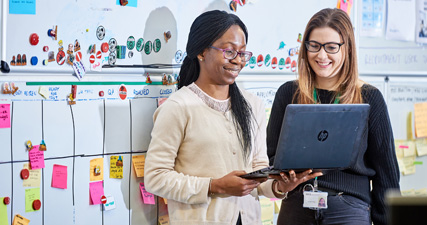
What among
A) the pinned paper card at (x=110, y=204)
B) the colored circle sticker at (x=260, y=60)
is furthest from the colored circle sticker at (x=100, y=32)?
the colored circle sticker at (x=260, y=60)

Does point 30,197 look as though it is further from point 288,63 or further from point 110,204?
point 288,63

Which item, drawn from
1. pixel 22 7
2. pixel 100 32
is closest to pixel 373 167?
pixel 100 32

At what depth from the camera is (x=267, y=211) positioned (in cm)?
→ 283

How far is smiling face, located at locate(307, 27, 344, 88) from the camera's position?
7.06ft

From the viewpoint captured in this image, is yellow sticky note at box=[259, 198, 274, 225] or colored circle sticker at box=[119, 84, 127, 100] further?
yellow sticky note at box=[259, 198, 274, 225]

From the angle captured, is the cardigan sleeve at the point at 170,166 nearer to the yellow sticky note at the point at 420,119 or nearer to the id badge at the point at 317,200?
the id badge at the point at 317,200

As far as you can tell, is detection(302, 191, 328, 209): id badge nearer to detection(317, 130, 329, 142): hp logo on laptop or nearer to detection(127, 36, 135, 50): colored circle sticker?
detection(317, 130, 329, 142): hp logo on laptop

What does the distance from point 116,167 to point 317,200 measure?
0.75 meters

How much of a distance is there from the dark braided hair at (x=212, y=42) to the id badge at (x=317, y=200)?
26 cm

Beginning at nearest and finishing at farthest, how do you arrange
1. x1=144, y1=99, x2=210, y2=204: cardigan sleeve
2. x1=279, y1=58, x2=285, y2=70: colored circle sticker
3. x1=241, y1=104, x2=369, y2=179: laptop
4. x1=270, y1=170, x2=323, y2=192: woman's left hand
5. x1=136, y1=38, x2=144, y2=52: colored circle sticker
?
x1=241, y1=104, x2=369, y2=179: laptop → x1=270, y1=170, x2=323, y2=192: woman's left hand → x1=144, y1=99, x2=210, y2=204: cardigan sleeve → x1=136, y1=38, x2=144, y2=52: colored circle sticker → x1=279, y1=58, x2=285, y2=70: colored circle sticker

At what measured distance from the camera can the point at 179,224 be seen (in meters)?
1.96

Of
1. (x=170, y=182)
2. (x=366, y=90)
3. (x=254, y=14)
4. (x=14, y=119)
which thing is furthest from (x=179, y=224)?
(x=254, y=14)

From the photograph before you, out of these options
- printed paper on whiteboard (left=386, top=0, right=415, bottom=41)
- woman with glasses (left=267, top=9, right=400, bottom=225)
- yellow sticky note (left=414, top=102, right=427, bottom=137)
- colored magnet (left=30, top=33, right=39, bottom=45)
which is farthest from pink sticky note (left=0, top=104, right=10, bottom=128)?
yellow sticky note (left=414, top=102, right=427, bottom=137)

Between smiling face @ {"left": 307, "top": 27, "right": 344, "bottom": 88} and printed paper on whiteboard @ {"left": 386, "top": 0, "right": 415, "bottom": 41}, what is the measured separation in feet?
4.76
